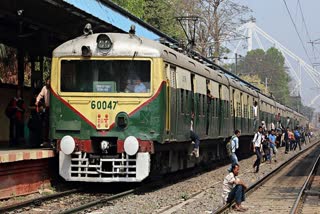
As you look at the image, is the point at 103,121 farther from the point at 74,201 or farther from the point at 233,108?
the point at 233,108

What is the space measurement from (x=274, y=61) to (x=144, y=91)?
11403 centimetres

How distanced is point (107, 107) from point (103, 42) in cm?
Result: 142

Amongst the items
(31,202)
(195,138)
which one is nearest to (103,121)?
(31,202)

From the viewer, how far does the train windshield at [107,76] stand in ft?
42.3

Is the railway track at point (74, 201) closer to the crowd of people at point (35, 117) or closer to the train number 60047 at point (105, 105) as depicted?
the train number 60047 at point (105, 105)

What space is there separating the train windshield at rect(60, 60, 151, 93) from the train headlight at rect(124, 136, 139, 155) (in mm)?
1087

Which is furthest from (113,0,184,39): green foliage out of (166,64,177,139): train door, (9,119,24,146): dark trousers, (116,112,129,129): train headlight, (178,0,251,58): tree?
(116,112,129,129): train headlight

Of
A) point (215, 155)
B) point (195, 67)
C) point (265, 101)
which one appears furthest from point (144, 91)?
point (265, 101)

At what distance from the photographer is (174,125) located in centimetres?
1400

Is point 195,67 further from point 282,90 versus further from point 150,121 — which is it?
point 282,90

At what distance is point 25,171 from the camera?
1246 cm

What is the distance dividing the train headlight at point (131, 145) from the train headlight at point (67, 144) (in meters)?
1.10

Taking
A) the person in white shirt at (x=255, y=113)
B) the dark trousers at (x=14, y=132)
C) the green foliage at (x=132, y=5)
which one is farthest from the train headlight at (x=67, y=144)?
the green foliage at (x=132, y=5)

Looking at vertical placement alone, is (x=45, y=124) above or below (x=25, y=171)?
above
